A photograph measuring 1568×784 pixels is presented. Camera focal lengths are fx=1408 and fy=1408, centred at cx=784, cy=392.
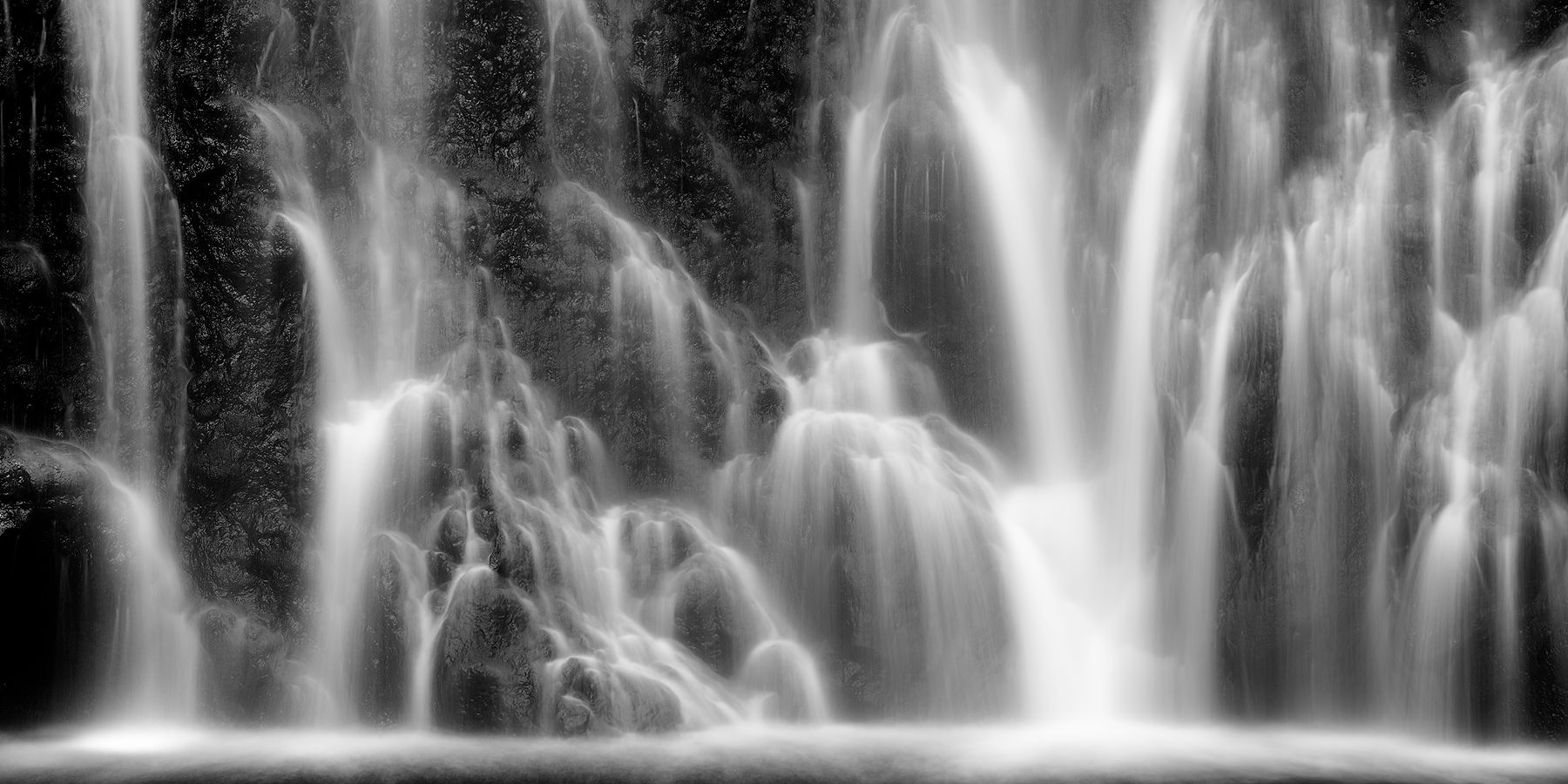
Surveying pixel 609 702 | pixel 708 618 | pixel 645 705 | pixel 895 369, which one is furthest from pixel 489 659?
pixel 895 369

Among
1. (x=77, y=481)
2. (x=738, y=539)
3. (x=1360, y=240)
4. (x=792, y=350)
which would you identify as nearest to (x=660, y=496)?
(x=738, y=539)

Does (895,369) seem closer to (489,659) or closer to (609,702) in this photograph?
(609,702)

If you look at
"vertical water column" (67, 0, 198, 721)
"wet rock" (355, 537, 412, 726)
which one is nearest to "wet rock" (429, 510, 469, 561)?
"wet rock" (355, 537, 412, 726)

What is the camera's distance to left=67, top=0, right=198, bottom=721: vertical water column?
1397cm

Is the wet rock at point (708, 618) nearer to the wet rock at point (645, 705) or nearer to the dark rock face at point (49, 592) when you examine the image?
the wet rock at point (645, 705)

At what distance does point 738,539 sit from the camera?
14.2 metres

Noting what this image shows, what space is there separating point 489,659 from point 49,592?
460 cm

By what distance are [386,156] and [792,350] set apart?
4850mm

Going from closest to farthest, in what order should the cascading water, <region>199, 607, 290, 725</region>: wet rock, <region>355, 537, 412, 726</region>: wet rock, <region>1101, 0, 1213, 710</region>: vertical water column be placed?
the cascading water, <region>355, 537, 412, 726</region>: wet rock, <region>199, 607, 290, 725</region>: wet rock, <region>1101, 0, 1213, 710</region>: vertical water column

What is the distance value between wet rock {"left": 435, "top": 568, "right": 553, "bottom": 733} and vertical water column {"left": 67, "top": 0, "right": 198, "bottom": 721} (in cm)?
280

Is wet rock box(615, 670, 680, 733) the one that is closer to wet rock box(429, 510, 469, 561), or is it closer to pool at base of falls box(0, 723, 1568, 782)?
pool at base of falls box(0, 723, 1568, 782)

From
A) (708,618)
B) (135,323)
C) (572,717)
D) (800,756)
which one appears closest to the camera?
(800,756)

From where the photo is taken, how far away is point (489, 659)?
13008 millimetres

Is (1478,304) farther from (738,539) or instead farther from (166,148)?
(166,148)
